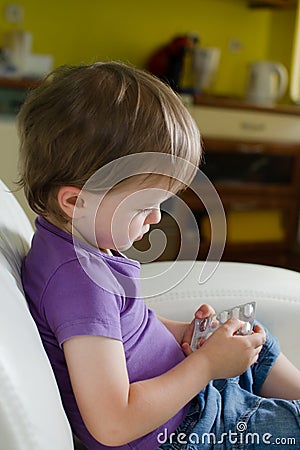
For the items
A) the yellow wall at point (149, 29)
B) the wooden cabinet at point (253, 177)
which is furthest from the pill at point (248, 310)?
the yellow wall at point (149, 29)

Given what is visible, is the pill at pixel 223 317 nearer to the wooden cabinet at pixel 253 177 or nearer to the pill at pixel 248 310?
the pill at pixel 248 310

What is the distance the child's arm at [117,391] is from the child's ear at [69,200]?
0.17 m

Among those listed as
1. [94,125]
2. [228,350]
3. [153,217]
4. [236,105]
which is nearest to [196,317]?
[228,350]

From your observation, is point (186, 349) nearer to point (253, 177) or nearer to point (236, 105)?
point (236, 105)

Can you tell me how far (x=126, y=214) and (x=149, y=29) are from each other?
9.76 feet

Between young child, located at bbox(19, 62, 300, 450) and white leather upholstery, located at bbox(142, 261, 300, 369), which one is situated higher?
young child, located at bbox(19, 62, 300, 450)

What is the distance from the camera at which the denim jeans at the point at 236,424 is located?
1001 millimetres

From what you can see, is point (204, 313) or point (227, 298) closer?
point (204, 313)

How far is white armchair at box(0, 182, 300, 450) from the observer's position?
0.75 metres

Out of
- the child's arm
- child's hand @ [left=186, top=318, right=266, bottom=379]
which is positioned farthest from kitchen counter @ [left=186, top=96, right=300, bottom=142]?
the child's arm

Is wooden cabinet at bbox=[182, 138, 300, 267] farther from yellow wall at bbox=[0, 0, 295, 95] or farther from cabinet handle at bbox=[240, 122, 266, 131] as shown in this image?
Result: yellow wall at bbox=[0, 0, 295, 95]

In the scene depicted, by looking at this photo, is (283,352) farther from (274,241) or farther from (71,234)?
(274,241)

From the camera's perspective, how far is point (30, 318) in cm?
87

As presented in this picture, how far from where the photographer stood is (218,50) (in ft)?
12.8
